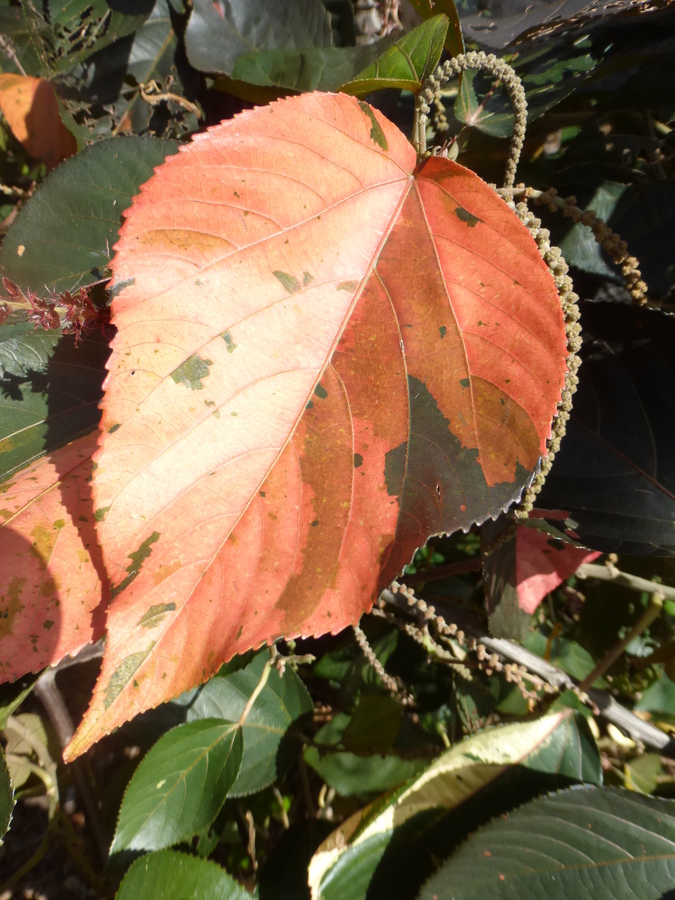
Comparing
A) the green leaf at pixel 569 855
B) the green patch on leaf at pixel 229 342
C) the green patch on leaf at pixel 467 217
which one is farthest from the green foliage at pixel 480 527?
the green patch on leaf at pixel 229 342

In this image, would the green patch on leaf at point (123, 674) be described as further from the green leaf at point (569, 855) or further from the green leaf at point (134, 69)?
the green leaf at point (134, 69)

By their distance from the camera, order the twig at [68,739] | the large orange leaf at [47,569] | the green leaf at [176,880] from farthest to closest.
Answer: the twig at [68,739]
the green leaf at [176,880]
the large orange leaf at [47,569]

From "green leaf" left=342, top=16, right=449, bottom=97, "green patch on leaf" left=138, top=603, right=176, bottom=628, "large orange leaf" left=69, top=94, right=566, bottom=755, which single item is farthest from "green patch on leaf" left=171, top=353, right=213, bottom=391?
"green leaf" left=342, top=16, right=449, bottom=97

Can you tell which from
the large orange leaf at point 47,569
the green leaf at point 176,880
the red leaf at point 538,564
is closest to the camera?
the large orange leaf at point 47,569

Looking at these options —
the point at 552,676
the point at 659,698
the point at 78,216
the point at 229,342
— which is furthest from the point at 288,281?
the point at 659,698

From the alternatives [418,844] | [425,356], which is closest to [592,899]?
[418,844]

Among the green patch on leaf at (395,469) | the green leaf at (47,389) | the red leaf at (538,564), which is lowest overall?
the red leaf at (538,564)

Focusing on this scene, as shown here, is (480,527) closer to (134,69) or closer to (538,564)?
(538,564)
